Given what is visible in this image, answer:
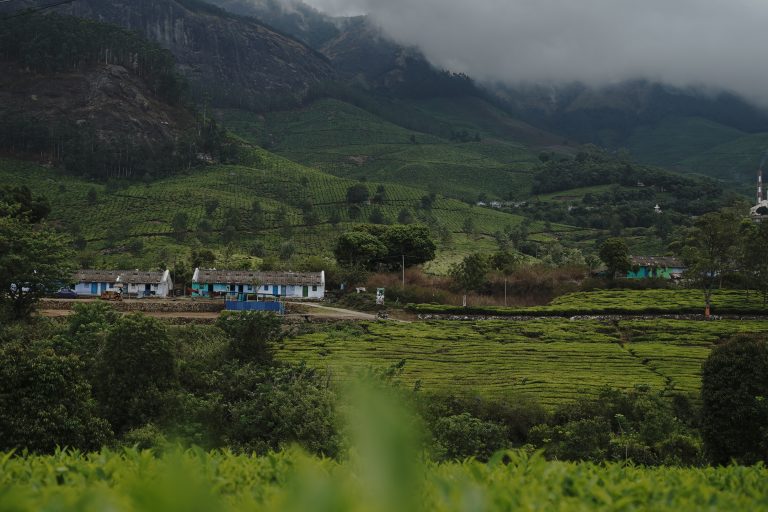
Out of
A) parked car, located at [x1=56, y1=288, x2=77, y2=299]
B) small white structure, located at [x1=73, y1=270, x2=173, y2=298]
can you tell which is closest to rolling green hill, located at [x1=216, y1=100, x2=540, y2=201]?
small white structure, located at [x1=73, y1=270, x2=173, y2=298]

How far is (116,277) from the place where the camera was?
5369cm

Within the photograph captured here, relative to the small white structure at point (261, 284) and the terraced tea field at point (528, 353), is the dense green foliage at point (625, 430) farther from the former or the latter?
the small white structure at point (261, 284)

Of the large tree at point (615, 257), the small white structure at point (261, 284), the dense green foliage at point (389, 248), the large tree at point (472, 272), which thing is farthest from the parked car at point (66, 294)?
the large tree at point (615, 257)

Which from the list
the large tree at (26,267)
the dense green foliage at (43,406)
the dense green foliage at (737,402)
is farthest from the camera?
the large tree at (26,267)

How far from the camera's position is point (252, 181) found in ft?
326

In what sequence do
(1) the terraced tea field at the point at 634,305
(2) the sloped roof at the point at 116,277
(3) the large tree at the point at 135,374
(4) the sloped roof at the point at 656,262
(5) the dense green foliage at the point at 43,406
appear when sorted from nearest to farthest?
(5) the dense green foliage at the point at 43,406
(3) the large tree at the point at 135,374
(1) the terraced tea field at the point at 634,305
(2) the sloped roof at the point at 116,277
(4) the sloped roof at the point at 656,262

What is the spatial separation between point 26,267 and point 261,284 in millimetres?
19764

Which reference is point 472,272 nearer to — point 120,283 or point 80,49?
point 120,283

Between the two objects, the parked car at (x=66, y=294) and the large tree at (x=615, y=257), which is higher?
the large tree at (x=615, y=257)

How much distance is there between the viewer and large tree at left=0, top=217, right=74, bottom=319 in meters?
36.4

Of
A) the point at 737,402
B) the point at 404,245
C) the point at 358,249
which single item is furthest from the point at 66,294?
the point at 737,402

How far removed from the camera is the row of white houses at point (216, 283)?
5347 centimetres

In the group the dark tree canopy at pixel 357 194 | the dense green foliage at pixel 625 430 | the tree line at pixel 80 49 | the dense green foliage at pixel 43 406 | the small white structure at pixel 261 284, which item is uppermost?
the tree line at pixel 80 49

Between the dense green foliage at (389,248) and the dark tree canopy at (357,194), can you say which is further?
the dark tree canopy at (357,194)
